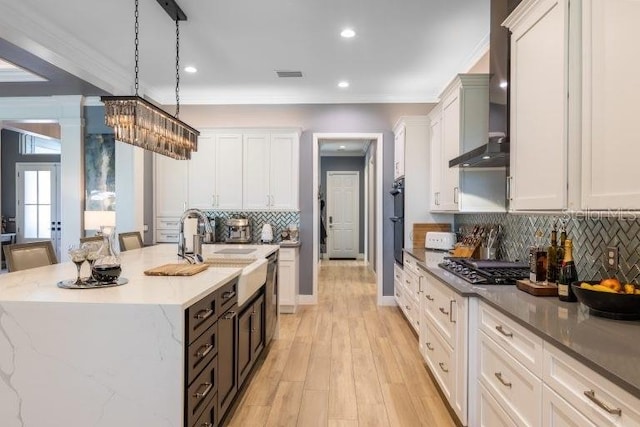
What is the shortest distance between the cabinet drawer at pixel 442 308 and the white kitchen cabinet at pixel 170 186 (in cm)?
356

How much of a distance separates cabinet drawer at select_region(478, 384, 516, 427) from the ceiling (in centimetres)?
275

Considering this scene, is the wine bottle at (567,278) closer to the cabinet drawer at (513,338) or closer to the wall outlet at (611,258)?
the wall outlet at (611,258)

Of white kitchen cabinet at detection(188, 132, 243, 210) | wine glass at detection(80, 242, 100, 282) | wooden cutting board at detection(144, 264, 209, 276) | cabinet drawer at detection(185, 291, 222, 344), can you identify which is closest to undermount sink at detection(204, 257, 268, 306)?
wooden cutting board at detection(144, 264, 209, 276)

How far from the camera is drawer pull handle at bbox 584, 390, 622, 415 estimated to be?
98 cm

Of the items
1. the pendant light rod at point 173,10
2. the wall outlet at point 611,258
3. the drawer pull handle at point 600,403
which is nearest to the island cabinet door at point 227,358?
the drawer pull handle at point 600,403

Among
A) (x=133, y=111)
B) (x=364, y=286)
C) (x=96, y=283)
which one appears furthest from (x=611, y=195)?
(x=364, y=286)

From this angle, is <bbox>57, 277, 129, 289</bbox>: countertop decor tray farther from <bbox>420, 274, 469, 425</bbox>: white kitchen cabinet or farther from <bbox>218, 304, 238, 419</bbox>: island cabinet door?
<bbox>420, 274, 469, 425</bbox>: white kitchen cabinet

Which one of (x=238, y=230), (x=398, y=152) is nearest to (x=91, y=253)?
(x=238, y=230)

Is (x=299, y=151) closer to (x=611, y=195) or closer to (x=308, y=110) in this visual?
(x=308, y=110)

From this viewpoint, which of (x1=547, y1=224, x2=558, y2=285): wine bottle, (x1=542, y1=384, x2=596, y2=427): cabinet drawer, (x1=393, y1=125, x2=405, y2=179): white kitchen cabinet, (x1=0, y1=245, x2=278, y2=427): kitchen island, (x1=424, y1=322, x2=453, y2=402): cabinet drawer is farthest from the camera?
(x1=393, y1=125, x2=405, y2=179): white kitchen cabinet

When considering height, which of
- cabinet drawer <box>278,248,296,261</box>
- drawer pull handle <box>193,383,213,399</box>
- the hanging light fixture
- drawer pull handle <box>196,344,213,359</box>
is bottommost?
drawer pull handle <box>193,383,213,399</box>

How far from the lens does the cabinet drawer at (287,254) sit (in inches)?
185

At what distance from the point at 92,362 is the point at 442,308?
197cm

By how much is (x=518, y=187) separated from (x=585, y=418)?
4.03ft
